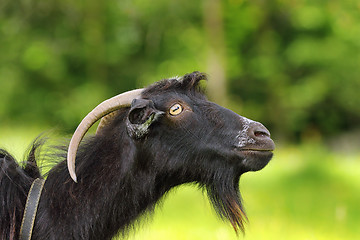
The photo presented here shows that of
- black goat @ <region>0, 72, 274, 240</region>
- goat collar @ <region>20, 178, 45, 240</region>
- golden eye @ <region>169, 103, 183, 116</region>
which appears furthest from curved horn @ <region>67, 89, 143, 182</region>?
goat collar @ <region>20, 178, 45, 240</region>

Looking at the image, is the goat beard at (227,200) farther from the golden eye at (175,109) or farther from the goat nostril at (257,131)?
the golden eye at (175,109)

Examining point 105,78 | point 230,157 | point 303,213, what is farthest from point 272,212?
point 105,78

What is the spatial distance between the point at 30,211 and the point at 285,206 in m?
5.04

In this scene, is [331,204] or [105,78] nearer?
[331,204]

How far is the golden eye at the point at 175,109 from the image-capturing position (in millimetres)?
3703

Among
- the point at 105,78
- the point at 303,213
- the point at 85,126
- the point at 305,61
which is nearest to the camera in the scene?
the point at 85,126

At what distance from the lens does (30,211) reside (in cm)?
365

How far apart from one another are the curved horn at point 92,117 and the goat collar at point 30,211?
365 mm

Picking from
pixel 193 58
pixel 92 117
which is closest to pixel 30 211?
pixel 92 117

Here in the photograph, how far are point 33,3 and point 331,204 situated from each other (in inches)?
593

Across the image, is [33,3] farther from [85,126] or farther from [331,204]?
[85,126]

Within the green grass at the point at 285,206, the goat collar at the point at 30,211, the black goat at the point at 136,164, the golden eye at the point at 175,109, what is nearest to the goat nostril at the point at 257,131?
the black goat at the point at 136,164

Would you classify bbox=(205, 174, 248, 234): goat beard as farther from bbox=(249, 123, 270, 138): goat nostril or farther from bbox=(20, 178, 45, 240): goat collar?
bbox=(20, 178, 45, 240): goat collar

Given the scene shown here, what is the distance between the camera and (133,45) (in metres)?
25.0
